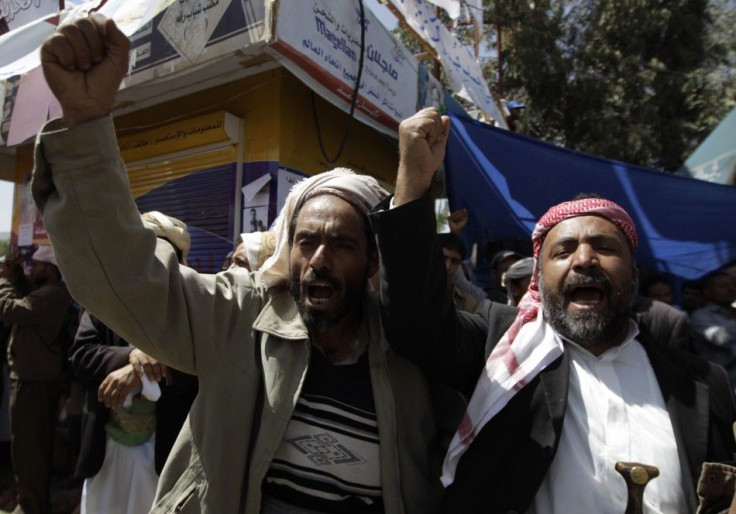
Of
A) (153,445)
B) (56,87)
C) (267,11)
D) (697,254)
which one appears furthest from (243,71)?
(697,254)

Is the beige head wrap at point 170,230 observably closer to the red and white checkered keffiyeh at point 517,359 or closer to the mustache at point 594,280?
the red and white checkered keffiyeh at point 517,359

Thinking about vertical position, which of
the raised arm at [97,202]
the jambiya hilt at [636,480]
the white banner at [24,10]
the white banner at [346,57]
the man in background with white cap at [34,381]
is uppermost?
the white banner at [24,10]

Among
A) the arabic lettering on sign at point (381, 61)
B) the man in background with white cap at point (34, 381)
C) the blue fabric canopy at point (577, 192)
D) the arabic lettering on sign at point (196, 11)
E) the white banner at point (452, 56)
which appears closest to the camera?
the man in background with white cap at point (34, 381)

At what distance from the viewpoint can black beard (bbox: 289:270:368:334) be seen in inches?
59.1

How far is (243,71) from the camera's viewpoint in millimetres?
4852

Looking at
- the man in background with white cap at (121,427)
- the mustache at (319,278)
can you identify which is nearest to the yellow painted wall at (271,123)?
the man in background with white cap at (121,427)

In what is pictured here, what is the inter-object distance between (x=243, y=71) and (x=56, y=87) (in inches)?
158

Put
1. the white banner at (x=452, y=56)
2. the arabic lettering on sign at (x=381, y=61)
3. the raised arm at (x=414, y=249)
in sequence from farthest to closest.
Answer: the white banner at (x=452, y=56) < the arabic lettering on sign at (x=381, y=61) < the raised arm at (x=414, y=249)

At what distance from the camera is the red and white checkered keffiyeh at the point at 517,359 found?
1.50 meters

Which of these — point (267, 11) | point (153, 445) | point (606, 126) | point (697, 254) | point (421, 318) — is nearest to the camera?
point (421, 318)

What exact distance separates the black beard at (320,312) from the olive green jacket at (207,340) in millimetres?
34

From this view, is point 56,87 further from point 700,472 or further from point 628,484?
point 700,472

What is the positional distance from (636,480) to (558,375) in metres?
0.34

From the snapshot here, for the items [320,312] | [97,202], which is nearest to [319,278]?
[320,312]
